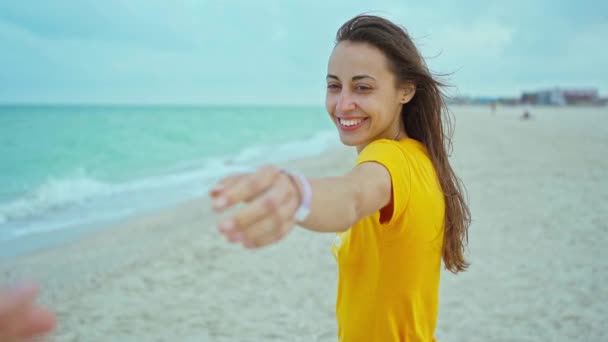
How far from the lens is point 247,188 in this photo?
0.87m

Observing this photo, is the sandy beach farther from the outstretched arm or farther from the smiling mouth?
the outstretched arm

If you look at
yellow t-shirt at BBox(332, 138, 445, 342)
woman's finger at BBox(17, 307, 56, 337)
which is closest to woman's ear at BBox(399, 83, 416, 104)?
yellow t-shirt at BBox(332, 138, 445, 342)

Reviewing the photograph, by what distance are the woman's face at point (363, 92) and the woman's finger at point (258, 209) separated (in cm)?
79

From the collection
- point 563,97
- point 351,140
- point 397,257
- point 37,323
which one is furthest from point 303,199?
point 563,97

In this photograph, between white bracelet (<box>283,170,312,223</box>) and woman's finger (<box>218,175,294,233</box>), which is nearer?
woman's finger (<box>218,175,294,233</box>)

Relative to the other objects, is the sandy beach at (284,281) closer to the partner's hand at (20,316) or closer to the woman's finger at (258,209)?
the woman's finger at (258,209)

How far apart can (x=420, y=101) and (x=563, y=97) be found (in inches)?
4464

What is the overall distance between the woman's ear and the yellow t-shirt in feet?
0.59

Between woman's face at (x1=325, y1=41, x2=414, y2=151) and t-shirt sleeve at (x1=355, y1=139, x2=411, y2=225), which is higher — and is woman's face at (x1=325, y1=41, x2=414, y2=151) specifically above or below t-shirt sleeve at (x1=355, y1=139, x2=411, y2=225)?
above

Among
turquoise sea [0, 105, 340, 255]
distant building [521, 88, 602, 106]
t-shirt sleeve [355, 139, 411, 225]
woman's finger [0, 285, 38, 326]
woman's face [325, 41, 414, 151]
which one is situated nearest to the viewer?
woman's finger [0, 285, 38, 326]

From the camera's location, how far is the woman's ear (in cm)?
168

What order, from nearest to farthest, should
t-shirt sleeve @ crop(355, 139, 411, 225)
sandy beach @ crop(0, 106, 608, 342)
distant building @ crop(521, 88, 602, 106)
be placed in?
t-shirt sleeve @ crop(355, 139, 411, 225) < sandy beach @ crop(0, 106, 608, 342) < distant building @ crop(521, 88, 602, 106)

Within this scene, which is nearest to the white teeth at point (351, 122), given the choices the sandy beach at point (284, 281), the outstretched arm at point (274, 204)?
the outstretched arm at point (274, 204)

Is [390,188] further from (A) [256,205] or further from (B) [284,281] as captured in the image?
(B) [284,281]
